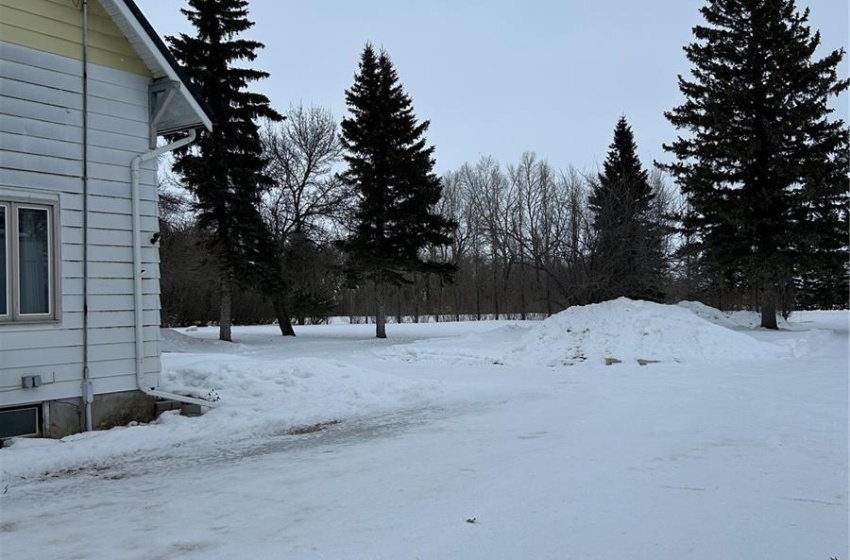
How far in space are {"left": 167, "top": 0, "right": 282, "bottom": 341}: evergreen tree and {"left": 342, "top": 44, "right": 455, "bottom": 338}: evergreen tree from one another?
159 inches

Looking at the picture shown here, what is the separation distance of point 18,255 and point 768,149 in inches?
1014

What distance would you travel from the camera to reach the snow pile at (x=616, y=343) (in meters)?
16.2

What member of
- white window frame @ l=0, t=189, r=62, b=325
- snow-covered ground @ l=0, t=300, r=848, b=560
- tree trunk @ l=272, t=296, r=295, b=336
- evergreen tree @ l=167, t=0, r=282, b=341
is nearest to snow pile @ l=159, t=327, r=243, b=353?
evergreen tree @ l=167, t=0, r=282, b=341

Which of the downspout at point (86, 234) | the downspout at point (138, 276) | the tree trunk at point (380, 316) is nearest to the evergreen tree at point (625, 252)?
the tree trunk at point (380, 316)

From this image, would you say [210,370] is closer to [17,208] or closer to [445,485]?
[17,208]

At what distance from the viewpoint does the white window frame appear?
7.34m

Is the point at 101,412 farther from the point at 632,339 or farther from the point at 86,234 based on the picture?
the point at 632,339

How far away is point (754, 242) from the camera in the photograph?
25.3m

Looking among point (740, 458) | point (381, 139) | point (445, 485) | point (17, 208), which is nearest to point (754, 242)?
point (381, 139)

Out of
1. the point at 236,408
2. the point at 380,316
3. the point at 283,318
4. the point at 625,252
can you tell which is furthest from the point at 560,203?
the point at 236,408

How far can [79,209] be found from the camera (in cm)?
795

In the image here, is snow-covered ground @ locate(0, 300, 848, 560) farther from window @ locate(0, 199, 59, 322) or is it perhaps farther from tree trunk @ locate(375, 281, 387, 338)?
tree trunk @ locate(375, 281, 387, 338)

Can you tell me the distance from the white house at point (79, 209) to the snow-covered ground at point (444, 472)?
71cm

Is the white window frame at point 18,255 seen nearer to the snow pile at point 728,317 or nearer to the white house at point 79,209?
the white house at point 79,209
